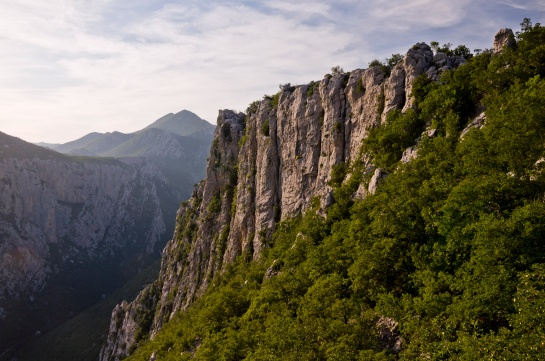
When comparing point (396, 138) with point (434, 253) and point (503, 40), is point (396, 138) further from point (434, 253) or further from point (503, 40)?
point (434, 253)

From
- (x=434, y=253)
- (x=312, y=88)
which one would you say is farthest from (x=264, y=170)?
(x=434, y=253)

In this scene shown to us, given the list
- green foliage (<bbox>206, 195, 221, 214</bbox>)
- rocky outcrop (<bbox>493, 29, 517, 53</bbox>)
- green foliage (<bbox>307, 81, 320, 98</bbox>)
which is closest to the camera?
rocky outcrop (<bbox>493, 29, 517, 53</bbox>)

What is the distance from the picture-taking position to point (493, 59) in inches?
2023

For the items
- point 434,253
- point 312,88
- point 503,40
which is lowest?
point 434,253

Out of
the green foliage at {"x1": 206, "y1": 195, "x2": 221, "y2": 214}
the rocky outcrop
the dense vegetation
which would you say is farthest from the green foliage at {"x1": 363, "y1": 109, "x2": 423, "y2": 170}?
the green foliage at {"x1": 206, "y1": 195, "x2": 221, "y2": 214}

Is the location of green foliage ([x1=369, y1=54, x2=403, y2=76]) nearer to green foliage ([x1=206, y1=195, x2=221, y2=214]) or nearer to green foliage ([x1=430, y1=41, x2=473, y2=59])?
green foliage ([x1=430, y1=41, x2=473, y2=59])

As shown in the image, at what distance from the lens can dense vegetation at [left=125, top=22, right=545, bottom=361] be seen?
2492 cm

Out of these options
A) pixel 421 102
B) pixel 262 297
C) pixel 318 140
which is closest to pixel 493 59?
pixel 421 102

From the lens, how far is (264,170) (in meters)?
90.8

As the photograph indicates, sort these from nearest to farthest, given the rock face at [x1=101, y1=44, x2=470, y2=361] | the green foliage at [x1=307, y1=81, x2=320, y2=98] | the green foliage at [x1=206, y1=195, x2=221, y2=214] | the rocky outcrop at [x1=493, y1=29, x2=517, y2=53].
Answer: the rocky outcrop at [x1=493, y1=29, x2=517, y2=53]
the rock face at [x1=101, y1=44, x2=470, y2=361]
the green foliage at [x1=307, y1=81, x2=320, y2=98]
the green foliage at [x1=206, y1=195, x2=221, y2=214]

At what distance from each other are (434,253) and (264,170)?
60.2 metres

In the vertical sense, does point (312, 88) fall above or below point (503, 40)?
above

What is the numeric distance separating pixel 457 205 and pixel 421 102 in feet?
95.7

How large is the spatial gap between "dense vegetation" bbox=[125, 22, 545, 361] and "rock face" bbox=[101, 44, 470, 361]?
7.37m
